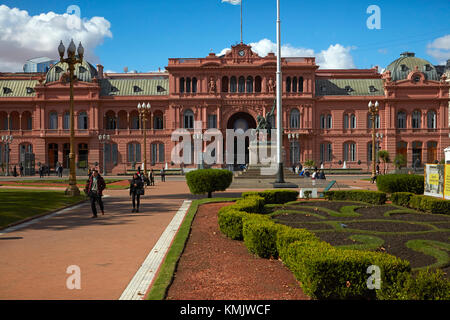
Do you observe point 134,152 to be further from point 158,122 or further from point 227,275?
point 227,275

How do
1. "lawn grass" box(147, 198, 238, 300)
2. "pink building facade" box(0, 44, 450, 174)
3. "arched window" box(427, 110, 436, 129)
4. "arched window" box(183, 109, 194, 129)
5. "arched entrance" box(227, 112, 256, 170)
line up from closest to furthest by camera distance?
"lawn grass" box(147, 198, 238, 300)
"pink building facade" box(0, 44, 450, 174)
"arched window" box(183, 109, 194, 129)
"arched window" box(427, 110, 436, 129)
"arched entrance" box(227, 112, 256, 170)

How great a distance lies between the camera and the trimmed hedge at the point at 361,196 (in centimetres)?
1995

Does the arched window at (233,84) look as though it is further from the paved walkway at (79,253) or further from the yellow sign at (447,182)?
the yellow sign at (447,182)

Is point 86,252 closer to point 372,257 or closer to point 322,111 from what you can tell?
point 372,257

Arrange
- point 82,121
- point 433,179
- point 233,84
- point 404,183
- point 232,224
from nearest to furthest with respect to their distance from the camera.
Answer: point 232,224
point 433,179
point 404,183
point 233,84
point 82,121

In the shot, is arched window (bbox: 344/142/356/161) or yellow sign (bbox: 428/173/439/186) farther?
arched window (bbox: 344/142/356/161)

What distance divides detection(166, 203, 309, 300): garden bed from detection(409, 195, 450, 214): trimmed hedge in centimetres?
911

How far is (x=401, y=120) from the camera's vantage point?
67.0m

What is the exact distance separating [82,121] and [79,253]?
6002 centimetres

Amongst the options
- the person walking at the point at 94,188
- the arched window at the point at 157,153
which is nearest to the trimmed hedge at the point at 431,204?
the person walking at the point at 94,188

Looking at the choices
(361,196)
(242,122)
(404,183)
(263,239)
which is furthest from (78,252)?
(242,122)

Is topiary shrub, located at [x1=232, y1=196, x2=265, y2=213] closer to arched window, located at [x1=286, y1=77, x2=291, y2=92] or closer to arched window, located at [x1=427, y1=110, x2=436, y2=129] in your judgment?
arched window, located at [x1=286, y1=77, x2=291, y2=92]

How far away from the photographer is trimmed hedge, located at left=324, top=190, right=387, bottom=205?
20.0 meters

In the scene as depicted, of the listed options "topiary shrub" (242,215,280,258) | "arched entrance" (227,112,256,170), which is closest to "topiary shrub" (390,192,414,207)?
"topiary shrub" (242,215,280,258)
